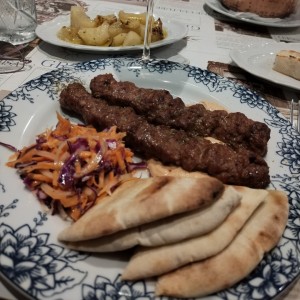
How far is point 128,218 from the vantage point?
5.03ft

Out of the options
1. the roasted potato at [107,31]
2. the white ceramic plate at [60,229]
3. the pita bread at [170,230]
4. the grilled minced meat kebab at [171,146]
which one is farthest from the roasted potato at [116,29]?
the pita bread at [170,230]

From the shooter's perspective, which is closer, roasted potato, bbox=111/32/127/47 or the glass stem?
the glass stem

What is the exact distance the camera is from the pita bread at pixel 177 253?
4.91ft

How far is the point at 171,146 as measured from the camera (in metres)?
2.37

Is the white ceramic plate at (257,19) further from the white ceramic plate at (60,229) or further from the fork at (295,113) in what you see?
the white ceramic plate at (60,229)

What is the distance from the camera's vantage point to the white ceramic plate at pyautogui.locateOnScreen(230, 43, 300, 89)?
331cm

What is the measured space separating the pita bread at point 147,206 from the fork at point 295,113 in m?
1.57

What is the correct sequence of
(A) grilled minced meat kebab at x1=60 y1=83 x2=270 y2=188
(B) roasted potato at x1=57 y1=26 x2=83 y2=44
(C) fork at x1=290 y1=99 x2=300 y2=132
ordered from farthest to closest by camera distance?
Result: (B) roasted potato at x1=57 y1=26 x2=83 y2=44 < (C) fork at x1=290 y1=99 x2=300 y2=132 < (A) grilled minced meat kebab at x1=60 y1=83 x2=270 y2=188

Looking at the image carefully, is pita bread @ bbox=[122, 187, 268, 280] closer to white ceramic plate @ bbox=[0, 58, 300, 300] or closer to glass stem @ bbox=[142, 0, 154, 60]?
white ceramic plate @ bbox=[0, 58, 300, 300]

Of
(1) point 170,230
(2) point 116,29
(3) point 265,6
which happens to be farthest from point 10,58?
(3) point 265,6

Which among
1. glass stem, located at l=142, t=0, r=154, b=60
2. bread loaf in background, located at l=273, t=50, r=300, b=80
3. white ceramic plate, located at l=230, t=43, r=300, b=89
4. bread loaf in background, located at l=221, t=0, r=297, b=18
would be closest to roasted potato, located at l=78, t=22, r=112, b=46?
glass stem, located at l=142, t=0, r=154, b=60

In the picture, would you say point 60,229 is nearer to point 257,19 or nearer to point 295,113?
point 295,113

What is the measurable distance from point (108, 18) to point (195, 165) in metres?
2.22

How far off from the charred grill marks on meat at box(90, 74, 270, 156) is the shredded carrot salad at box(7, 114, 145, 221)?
46 cm
